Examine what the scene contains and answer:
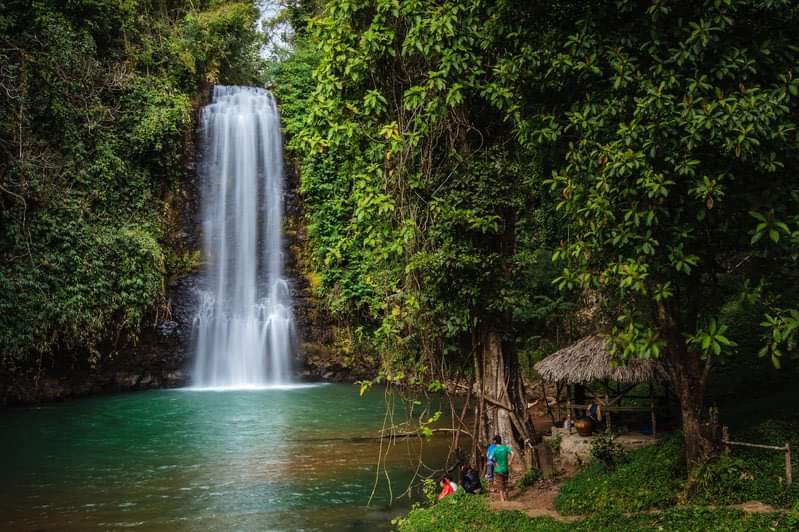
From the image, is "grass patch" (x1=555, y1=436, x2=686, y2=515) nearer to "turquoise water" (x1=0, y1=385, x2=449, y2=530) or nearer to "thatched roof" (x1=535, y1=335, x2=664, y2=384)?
"thatched roof" (x1=535, y1=335, x2=664, y2=384)

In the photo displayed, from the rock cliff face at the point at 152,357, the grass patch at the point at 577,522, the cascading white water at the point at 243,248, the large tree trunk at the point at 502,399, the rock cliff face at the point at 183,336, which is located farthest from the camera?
the cascading white water at the point at 243,248

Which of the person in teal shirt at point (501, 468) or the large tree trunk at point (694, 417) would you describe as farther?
the person in teal shirt at point (501, 468)

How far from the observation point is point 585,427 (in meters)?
11.4

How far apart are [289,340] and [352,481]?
1454 cm

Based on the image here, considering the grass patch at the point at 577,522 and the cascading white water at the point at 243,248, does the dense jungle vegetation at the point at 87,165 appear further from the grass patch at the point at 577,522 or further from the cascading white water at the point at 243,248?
the grass patch at the point at 577,522

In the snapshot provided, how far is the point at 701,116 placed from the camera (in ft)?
19.9

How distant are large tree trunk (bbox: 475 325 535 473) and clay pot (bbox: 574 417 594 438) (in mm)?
1143

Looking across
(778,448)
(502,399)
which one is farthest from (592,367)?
(778,448)

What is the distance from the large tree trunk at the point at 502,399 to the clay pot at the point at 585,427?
1143 millimetres

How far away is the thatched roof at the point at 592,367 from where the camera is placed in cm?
1103

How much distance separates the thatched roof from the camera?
36.2ft

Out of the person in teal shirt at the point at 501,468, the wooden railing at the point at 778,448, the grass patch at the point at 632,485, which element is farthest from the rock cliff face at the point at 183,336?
the wooden railing at the point at 778,448

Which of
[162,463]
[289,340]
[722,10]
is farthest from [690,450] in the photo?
[289,340]

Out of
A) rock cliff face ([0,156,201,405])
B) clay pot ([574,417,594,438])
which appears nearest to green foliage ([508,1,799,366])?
clay pot ([574,417,594,438])
